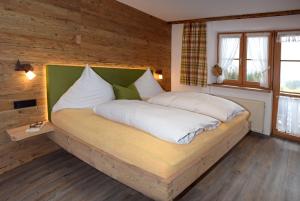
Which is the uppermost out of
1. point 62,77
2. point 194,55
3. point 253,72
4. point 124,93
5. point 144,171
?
point 194,55

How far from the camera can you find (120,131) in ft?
7.39

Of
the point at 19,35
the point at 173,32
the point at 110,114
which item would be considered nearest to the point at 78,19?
the point at 19,35

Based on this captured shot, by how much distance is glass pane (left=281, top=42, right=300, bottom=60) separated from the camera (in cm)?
354

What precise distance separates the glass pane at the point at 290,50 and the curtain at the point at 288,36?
0.06 metres

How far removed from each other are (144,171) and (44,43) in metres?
2.22

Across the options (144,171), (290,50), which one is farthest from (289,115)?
(144,171)

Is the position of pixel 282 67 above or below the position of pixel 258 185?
above

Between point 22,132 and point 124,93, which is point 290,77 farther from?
point 22,132

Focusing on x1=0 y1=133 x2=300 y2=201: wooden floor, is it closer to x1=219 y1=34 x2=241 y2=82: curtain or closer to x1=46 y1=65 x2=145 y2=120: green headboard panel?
x1=46 y1=65 x2=145 y2=120: green headboard panel

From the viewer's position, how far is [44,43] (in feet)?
9.52

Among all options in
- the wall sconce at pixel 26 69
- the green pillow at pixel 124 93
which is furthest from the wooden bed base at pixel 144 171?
the green pillow at pixel 124 93

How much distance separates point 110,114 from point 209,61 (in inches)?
107

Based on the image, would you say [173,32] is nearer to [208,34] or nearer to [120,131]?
[208,34]

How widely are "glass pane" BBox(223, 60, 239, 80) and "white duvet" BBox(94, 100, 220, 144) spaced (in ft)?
7.03
